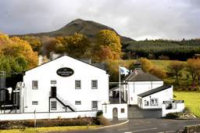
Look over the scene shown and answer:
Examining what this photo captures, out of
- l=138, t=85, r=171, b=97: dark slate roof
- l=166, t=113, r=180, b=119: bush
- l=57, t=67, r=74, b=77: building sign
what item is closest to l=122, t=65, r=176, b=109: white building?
l=138, t=85, r=171, b=97: dark slate roof

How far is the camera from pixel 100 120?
51.1m

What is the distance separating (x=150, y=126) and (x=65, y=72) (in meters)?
16.8

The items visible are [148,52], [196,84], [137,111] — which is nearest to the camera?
[137,111]

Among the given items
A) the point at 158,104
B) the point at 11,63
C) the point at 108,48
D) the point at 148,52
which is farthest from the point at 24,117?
the point at 148,52

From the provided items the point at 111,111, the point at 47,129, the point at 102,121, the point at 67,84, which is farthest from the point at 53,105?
the point at 47,129

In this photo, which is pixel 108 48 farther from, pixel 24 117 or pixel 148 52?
pixel 24 117

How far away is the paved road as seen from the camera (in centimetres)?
4544

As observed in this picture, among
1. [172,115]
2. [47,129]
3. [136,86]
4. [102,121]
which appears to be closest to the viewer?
[47,129]

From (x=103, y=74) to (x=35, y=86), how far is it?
10200 mm

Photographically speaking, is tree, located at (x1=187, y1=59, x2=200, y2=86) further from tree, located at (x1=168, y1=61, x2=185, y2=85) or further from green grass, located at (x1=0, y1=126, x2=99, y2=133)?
green grass, located at (x1=0, y1=126, x2=99, y2=133)

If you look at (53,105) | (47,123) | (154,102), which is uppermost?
(154,102)

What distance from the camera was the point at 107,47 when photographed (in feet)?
409

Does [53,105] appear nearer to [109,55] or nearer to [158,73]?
[158,73]

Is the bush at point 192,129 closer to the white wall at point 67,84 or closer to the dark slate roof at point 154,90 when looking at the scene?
the white wall at point 67,84
